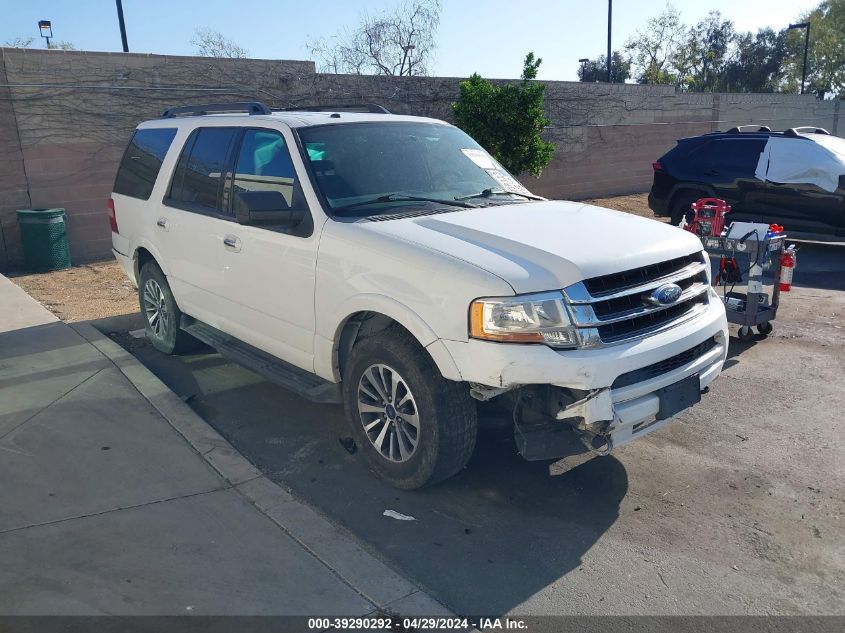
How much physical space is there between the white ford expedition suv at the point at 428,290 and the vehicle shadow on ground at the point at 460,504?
0.82 ft

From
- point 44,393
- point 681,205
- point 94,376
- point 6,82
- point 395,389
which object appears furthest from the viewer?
point 681,205

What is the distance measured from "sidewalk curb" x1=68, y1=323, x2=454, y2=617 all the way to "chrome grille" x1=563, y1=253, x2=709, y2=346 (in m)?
1.44

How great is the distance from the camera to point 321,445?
4.87 metres

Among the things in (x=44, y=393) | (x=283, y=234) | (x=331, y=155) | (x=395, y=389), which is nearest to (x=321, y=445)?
(x=395, y=389)

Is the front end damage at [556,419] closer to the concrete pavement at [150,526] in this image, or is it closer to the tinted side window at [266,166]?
the concrete pavement at [150,526]

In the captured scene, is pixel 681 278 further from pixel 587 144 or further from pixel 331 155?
pixel 587 144

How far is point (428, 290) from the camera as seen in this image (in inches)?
147

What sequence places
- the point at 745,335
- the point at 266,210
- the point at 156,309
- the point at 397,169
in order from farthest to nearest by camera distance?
the point at 745,335, the point at 156,309, the point at 397,169, the point at 266,210

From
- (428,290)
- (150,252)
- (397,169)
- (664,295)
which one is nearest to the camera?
(428,290)

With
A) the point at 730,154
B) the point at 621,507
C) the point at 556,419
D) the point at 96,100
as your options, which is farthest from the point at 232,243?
the point at 730,154

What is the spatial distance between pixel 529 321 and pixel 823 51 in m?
54.6

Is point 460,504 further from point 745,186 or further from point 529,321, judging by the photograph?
point 745,186

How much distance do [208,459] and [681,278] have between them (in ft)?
9.75

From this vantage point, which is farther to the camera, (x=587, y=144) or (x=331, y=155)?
(x=587, y=144)
